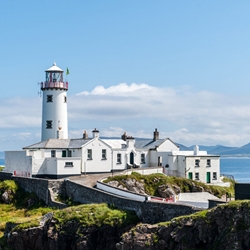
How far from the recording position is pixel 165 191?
48.3 meters

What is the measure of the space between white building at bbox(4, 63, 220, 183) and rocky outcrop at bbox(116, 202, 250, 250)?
63.1 feet

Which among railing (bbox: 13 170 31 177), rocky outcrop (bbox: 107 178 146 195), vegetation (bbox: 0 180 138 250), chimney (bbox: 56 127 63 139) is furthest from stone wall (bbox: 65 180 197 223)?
chimney (bbox: 56 127 63 139)

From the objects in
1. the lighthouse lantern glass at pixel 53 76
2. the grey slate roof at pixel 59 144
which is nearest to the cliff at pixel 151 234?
the grey slate roof at pixel 59 144

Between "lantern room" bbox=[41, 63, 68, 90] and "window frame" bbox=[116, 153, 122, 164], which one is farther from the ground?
"lantern room" bbox=[41, 63, 68, 90]

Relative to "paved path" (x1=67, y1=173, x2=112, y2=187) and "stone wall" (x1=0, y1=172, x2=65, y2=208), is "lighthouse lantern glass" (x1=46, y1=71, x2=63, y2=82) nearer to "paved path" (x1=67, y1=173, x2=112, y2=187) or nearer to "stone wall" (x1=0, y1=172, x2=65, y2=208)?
"paved path" (x1=67, y1=173, x2=112, y2=187)

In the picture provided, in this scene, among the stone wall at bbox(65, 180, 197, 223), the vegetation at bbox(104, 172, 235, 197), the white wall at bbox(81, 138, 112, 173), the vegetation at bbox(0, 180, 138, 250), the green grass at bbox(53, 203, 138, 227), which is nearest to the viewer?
the stone wall at bbox(65, 180, 197, 223)

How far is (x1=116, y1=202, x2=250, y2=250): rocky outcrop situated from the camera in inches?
1107

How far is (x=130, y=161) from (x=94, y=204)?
17.3m

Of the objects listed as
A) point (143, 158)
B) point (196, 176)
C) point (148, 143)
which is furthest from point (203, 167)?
point (148, 143)

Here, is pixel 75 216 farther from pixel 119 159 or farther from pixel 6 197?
pixel 119 159

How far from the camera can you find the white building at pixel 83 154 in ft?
167

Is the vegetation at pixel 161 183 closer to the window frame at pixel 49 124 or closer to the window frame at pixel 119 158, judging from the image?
the window frame at pixel 119 158

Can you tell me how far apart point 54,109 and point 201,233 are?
31150 mm

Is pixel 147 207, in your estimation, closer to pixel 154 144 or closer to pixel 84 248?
pixel 84 248
